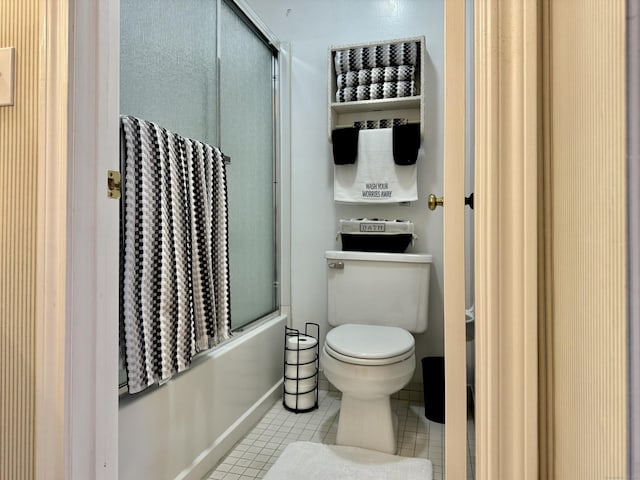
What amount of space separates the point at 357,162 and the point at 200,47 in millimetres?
921

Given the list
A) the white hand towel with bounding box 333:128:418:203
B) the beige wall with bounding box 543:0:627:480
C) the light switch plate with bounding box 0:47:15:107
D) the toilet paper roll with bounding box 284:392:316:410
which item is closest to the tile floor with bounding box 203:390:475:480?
the toilet paper roll with bounding box 284:392:316:410

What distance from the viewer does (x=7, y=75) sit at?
74 centimetres

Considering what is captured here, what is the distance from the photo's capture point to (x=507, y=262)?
20.5 inches

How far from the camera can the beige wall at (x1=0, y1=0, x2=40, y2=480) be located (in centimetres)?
74

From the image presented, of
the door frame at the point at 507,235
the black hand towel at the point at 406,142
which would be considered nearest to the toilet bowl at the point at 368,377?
the black hand towel at the point at 406,142

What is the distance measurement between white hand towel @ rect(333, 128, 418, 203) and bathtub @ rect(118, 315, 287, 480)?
87 centimetres

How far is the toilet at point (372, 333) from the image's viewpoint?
1.52 m

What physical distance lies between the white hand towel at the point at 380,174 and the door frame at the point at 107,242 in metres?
1.37

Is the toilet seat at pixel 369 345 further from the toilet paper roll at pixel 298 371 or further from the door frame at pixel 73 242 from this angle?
the door frame at pixel 73 242

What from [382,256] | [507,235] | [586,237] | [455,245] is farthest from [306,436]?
[586,237]

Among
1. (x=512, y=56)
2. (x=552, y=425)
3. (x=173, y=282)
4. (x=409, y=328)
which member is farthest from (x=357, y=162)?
(x=552, y=425)

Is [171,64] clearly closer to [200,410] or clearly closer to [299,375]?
[200,410]

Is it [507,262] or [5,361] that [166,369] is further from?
[507,262]

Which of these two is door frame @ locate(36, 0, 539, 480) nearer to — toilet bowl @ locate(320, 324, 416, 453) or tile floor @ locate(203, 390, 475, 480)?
tile floor @ locate(203, 390, 475, 480)
